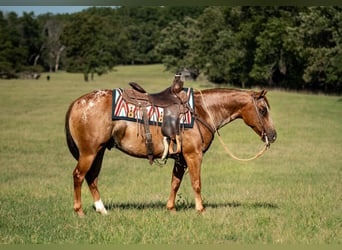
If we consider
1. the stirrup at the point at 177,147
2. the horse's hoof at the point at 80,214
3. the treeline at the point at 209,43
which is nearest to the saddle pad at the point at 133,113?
the stirrup at the point at 177,147

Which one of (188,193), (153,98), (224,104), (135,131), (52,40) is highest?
(153,98)

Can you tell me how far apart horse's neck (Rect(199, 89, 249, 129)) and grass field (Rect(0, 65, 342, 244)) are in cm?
163

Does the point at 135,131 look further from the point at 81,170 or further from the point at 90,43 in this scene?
the point at 90,43

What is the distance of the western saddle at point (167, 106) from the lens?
817 cm

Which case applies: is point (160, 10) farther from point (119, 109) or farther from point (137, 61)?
point (119, 109)

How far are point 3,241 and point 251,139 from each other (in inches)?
865

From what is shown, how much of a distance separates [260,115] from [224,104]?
26.3 inches

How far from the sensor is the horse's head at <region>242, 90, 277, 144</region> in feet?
28.6

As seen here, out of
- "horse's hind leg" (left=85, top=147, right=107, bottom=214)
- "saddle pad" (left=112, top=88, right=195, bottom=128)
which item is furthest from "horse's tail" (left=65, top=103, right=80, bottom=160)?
"saddle pad" (left=112, top=88, right=195, bottom=128)

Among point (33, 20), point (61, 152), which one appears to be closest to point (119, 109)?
point (61, 152)

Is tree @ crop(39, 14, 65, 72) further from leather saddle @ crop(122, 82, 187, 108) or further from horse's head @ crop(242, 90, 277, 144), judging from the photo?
horse's head @ crop(242, 90, 277, 144)

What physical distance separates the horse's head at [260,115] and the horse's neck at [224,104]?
13 centimetres

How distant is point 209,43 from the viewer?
261 feet

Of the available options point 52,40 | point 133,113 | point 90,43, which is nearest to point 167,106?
point 133,113
